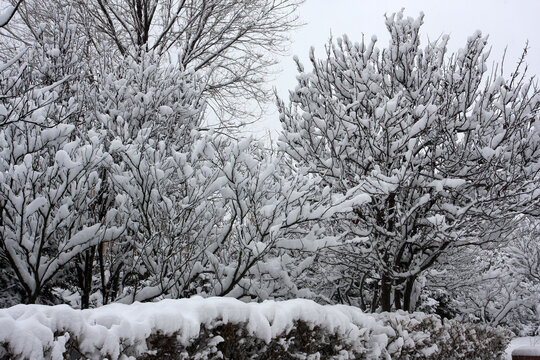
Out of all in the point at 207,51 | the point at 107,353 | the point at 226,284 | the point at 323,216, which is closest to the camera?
the point at 107,353

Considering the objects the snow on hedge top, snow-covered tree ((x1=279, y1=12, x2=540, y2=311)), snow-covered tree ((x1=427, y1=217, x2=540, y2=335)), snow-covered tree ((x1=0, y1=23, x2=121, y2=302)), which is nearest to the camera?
the snow on hedge top

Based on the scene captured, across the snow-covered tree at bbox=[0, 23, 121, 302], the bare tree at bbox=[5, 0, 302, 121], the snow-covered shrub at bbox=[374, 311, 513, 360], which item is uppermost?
the bare tree at bbox=[5, 0, 302, 121]

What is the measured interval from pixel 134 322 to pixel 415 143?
4.51 m

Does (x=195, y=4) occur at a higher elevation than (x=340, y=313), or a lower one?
higher

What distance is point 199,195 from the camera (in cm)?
414

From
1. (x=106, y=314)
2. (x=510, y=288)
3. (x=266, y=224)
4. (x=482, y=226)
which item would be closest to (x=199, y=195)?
(x=266, y=224)

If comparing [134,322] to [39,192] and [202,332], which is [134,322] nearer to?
[202,332]

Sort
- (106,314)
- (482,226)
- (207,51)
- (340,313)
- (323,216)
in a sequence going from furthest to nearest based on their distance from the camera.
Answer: (207,51) < (482,226) < (323,216) < (340,313) < (106,314)

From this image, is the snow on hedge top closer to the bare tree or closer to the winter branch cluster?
the winter branch cluster

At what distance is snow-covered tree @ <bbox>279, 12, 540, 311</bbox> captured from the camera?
525 cm

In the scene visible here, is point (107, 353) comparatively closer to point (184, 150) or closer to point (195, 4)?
point (184, 150)

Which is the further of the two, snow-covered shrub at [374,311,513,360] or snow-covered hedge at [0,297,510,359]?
snow-covered shrub at [374,311,513,360]

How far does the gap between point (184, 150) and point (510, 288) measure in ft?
32.1

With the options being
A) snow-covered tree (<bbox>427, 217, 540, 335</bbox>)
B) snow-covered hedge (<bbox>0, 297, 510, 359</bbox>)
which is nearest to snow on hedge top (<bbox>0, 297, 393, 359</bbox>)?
snow-covered hedge (<bbox>0, 297, 510, 359</bbox>)
